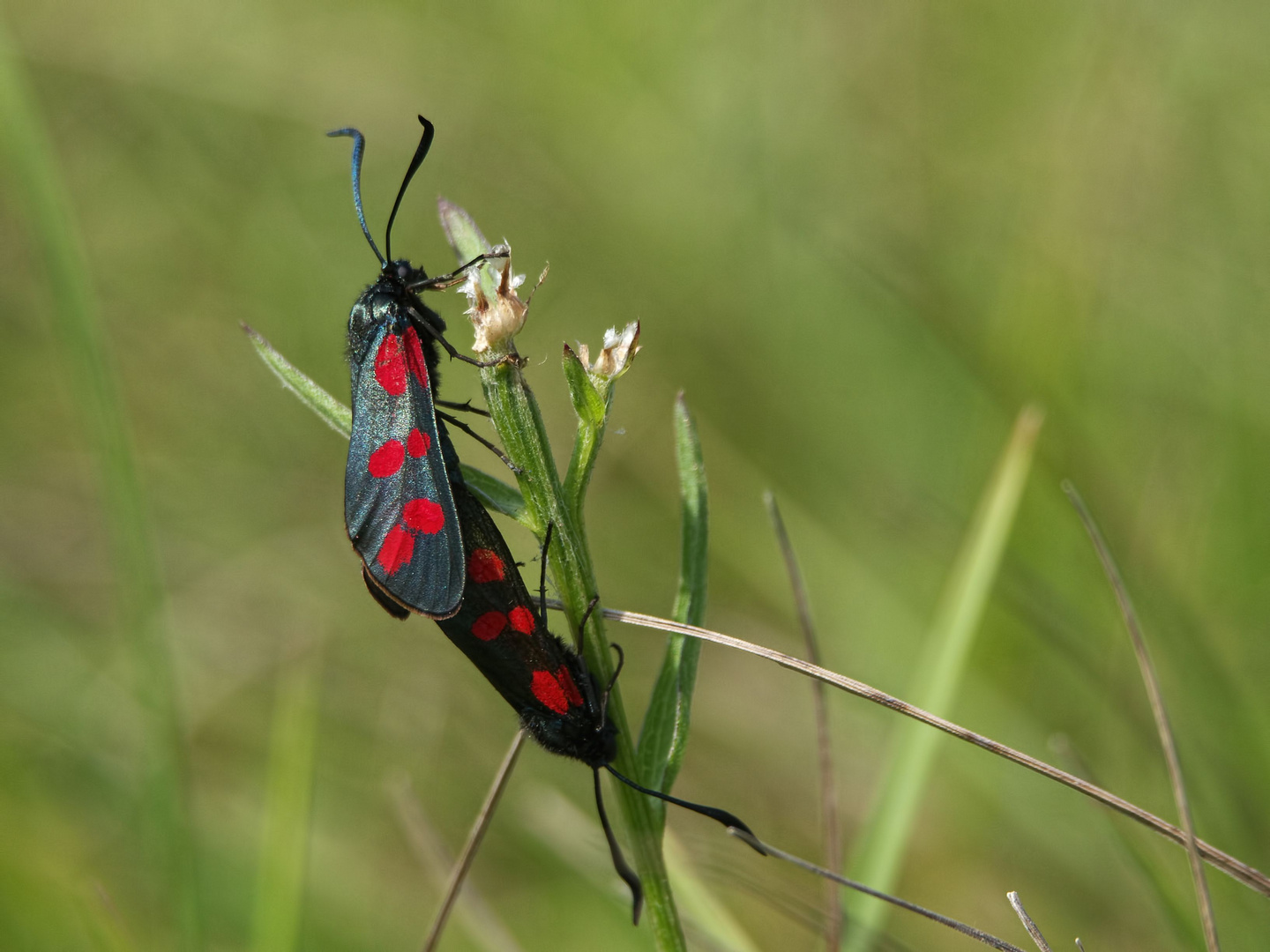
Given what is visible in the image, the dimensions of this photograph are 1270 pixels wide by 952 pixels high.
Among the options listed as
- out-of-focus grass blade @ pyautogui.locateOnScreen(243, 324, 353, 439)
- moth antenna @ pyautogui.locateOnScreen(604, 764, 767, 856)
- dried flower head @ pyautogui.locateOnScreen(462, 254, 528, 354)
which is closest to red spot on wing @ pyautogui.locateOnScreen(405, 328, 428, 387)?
out-of-focus grass blade @ pyautogui.locateOnScreen(243, 324, 353, 439)

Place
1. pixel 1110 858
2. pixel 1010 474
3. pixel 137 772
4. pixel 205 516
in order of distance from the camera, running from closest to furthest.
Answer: pixel 1010 474, pixel 1110 858, pixel 137 772, pixel 205 516

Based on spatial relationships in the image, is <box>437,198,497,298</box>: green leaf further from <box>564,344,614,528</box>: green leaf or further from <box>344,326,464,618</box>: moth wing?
<box>564,344,614,528</box>: green leaf

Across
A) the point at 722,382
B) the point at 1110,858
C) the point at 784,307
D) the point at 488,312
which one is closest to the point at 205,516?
the point at 722,382

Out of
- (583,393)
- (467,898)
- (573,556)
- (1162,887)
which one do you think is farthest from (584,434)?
(1162,887)

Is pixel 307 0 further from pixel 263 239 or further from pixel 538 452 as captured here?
pixel 538 452

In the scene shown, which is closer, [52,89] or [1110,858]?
[1110,858]
